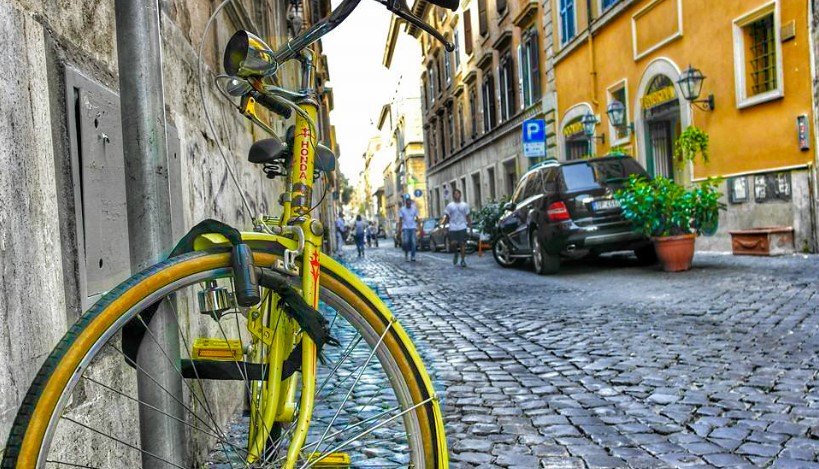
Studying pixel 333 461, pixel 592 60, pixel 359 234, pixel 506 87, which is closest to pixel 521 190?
pixel 592 60

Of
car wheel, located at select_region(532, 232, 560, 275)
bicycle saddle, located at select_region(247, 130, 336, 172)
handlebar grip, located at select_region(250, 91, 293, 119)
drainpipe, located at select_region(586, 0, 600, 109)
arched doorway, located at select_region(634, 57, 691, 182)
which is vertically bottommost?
car wheel, located at select_region(532, 232, 560, 275)

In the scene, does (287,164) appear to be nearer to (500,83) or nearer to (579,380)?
(579,380)

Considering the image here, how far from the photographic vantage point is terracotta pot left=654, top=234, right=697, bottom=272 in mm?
9664

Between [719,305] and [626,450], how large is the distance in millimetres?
4162

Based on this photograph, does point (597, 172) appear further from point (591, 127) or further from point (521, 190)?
point (591, 127)

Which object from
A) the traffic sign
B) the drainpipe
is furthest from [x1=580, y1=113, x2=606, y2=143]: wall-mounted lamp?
the traffic sign

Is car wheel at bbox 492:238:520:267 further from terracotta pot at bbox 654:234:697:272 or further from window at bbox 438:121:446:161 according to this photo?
window at bbox 438:121:446:161

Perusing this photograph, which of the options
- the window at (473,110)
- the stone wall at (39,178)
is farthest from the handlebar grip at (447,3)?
the window at (473,110)

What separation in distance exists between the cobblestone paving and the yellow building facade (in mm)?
3420

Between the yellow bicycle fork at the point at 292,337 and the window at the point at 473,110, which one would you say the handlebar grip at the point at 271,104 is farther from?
the window at the point at 473,110

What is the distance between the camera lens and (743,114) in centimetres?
1228

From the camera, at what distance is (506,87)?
2622cm

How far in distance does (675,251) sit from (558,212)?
1684 millimetres

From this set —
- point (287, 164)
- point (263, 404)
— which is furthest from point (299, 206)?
point (263, 404)
